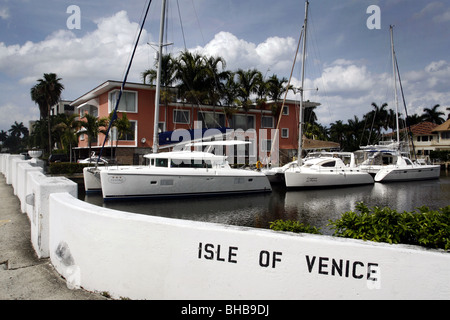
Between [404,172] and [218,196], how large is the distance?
21.4 meters

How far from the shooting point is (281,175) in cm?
2831

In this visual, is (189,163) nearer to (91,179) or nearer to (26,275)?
(91,179)

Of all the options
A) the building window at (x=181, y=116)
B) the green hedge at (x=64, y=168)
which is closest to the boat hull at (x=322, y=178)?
the building window at (x=181, y=116)

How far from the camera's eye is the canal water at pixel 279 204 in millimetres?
16023

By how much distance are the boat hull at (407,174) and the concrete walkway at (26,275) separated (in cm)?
3084

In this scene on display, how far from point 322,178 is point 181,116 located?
1822cm

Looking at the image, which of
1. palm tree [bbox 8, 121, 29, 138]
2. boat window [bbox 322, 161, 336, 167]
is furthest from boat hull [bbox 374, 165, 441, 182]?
palm tree [bbox 8, 121, 29, 138]

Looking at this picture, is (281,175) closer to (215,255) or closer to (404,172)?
(404,172)

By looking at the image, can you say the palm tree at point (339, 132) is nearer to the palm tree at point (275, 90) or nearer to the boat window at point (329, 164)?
the palm tree at point (275, 90)

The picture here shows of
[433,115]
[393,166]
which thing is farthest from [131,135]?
[433,115]

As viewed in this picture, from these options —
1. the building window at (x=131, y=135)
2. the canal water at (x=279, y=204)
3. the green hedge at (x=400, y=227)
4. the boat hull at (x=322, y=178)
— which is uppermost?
the building window at (x=131, y=135)

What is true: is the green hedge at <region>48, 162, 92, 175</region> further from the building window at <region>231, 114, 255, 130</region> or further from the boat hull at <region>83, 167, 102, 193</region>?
the building window at <region>231, 114, 255, 130</region>

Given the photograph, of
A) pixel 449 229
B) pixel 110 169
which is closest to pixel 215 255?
pixel 449 229

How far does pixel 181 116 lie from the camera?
1483 inches
